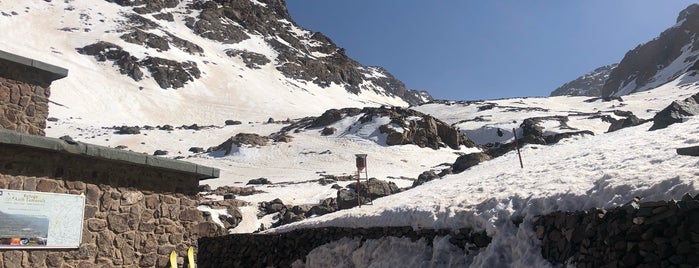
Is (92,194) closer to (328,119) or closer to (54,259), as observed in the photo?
(54,259)

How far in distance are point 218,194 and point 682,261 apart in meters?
28.4

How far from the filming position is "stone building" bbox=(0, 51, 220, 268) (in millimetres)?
7805

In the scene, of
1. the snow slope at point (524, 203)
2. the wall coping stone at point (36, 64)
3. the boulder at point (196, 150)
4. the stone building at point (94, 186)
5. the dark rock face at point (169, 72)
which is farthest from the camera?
the dark rock face at point (169, 72)

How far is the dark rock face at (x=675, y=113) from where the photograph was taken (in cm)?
1500

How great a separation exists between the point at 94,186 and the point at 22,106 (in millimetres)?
3409

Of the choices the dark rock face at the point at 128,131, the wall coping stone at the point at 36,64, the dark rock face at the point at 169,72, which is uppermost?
the dark rock face at the point at 169,72

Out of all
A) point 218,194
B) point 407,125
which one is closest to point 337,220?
point 218,194

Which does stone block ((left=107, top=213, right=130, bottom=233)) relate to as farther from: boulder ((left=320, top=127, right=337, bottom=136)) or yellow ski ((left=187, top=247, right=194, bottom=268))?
boulder ((left=320, top=127, right=337, bottom=136))

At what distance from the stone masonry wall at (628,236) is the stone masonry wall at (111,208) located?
6.60 metres

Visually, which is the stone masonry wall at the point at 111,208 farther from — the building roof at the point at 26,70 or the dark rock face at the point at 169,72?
the dark rock face at the point at 169,72

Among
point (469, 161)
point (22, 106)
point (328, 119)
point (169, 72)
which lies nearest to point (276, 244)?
point (22, 106)

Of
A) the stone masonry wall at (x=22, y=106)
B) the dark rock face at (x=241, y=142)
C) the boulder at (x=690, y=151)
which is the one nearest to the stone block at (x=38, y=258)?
the stone masonry wall at (x=22, y=106)

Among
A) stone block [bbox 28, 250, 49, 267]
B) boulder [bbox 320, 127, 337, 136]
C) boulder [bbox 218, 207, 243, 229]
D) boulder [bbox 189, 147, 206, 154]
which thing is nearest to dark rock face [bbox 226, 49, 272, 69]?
boulder [bbox 320, 127, 337, 136]

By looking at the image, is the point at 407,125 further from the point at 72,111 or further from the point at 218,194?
the point at 72,111
